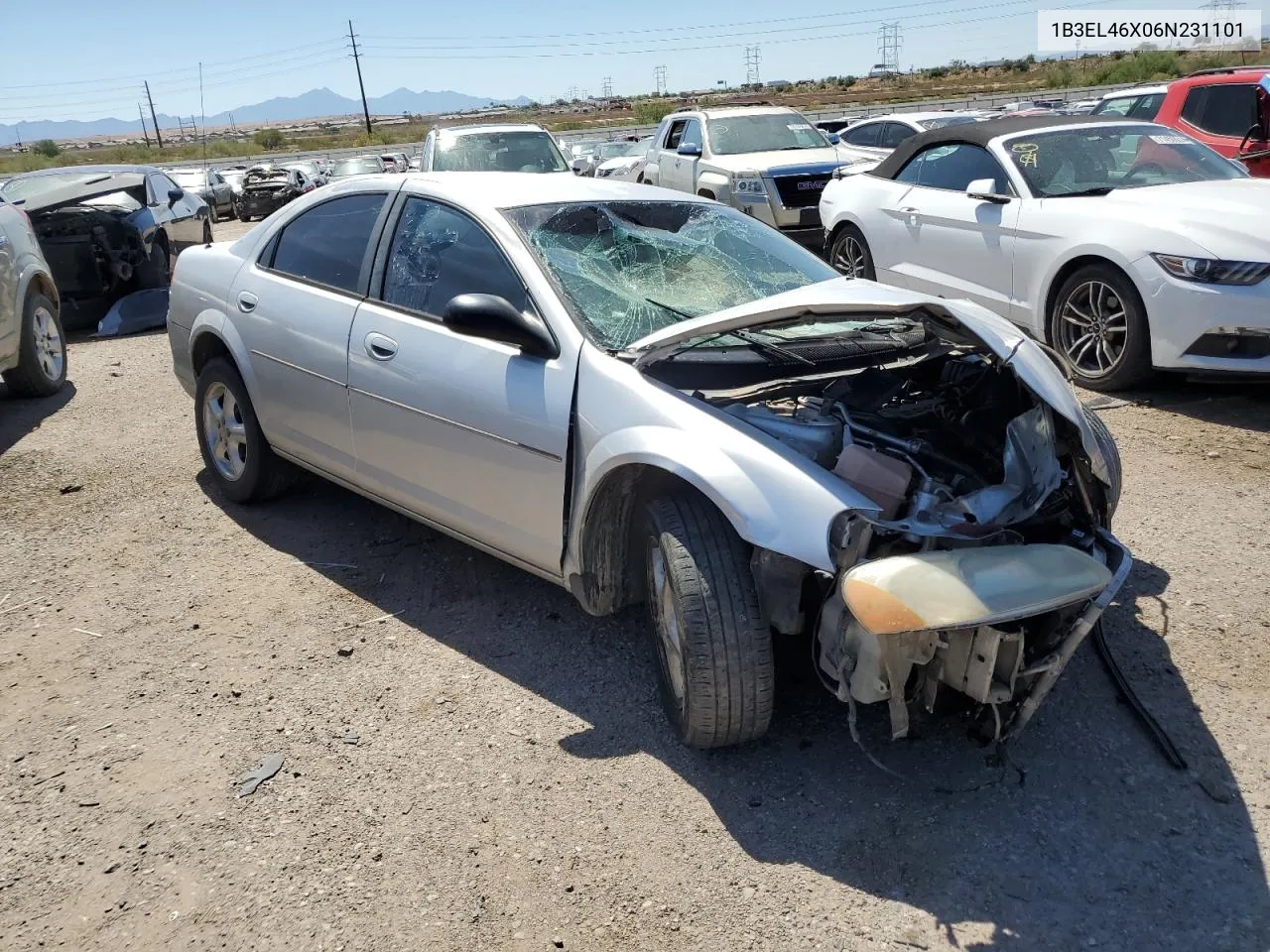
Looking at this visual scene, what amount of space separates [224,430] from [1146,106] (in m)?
10.9

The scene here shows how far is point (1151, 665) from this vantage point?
11.8 feet

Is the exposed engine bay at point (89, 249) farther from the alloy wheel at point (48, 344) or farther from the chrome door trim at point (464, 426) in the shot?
the chrome door trim at point (464, 426)

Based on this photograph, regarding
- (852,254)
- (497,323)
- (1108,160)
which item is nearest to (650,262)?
(497,323)

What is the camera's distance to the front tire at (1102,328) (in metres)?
6.23

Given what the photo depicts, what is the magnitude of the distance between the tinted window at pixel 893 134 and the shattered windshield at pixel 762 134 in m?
2.33

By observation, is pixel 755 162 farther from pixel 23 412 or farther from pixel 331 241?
pixel 331 241

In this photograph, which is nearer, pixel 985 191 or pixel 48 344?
pixel 985 191

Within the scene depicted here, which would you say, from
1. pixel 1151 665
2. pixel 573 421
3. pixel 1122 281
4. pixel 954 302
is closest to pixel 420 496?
pixel 573 421

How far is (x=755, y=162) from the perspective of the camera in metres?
12.5

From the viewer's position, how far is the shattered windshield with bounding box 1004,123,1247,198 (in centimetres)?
701

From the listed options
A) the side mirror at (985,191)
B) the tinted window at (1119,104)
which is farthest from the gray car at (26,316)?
the tinted window at (1119,104)

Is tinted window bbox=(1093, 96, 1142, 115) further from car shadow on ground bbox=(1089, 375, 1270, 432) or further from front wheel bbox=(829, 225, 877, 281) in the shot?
car shadow on ground bbox=(1089, 375, 1270, 432)

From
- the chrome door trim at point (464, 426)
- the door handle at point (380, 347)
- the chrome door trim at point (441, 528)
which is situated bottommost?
the chrome door trim at point (441, 528)

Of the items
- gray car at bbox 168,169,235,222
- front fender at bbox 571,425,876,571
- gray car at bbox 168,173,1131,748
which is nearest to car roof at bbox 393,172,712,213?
gray car at bbox 168,173,1131,748
